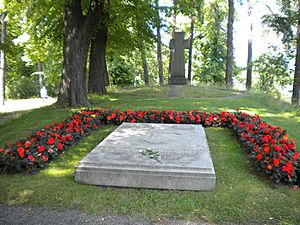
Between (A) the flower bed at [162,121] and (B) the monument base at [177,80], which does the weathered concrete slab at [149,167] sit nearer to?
(A) the flower bed at [162,121]

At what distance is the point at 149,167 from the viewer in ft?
14.3

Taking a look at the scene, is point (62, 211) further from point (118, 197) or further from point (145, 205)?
point (145, 205)

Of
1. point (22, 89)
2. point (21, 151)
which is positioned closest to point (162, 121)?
point (21, 151)

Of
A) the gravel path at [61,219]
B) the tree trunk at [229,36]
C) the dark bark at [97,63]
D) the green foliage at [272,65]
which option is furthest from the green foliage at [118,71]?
the gravel path at [61,219]

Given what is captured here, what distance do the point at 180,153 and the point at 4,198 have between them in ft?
9.55

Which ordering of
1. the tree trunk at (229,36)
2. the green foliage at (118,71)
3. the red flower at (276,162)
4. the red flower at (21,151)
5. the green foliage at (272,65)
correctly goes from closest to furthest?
the red flower at (276,162), the red flower at (21,151), the green foliage at (272,65), the tree trunk at (229,36), the green foliage at (118,71)

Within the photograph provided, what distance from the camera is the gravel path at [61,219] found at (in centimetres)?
346

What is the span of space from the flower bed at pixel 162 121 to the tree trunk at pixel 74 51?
2.13 meters

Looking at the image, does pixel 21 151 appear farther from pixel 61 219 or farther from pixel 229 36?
pixel 229 36

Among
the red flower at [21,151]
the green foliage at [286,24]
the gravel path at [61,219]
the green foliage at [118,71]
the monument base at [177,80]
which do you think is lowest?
the gravel path at [61,219]

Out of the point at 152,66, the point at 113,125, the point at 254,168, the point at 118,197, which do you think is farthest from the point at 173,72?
the point at 152,66

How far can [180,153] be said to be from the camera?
4.96 m

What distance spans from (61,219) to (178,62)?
10371mm

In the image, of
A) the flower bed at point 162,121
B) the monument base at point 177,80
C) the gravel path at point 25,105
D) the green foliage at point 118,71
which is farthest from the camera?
the green foliage at point 118,71
